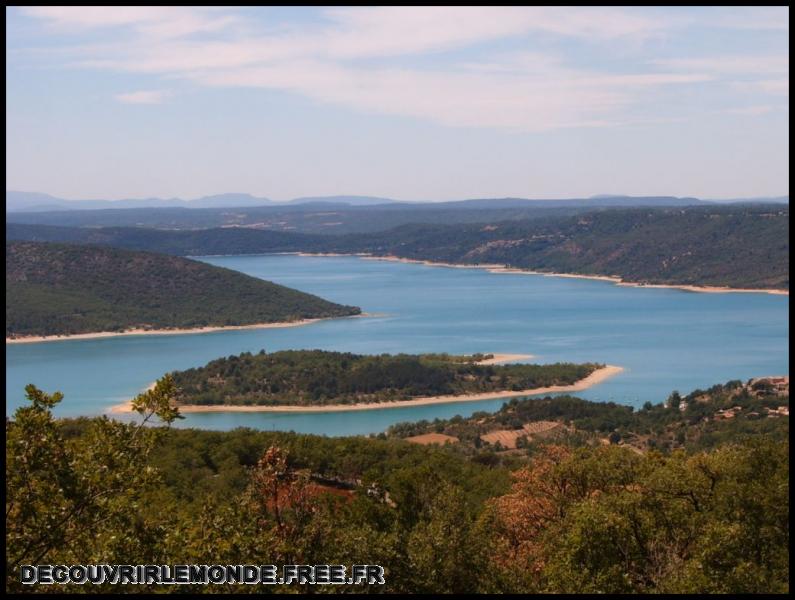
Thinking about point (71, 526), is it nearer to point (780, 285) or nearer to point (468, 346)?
point (468, 346)

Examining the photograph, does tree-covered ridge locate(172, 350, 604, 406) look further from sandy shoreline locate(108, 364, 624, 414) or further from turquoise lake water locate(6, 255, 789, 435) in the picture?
turquoise lake water locate(6, 255, 789, 435)

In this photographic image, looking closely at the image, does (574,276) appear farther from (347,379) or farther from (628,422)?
(628,422)

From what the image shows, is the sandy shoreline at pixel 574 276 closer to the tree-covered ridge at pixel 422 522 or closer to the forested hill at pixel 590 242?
the forested hill at pixel 590 242

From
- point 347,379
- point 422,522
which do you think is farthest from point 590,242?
point 422,522

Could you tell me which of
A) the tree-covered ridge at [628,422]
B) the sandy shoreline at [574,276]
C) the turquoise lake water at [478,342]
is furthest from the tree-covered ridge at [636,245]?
the tree-covered ridge at [628,422]

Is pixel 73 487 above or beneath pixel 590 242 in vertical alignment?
above
